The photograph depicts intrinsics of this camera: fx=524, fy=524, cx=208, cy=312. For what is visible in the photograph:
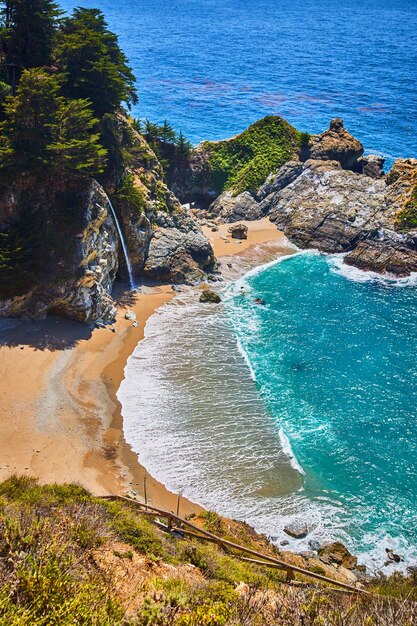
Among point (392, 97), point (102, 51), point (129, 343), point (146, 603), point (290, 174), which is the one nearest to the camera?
point (146, 603)

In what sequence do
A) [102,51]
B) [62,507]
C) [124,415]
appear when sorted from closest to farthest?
[62,507] < [124,415] < [102,51]

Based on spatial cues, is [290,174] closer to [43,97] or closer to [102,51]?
[102,51]

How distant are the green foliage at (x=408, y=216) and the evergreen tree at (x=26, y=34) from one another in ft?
118

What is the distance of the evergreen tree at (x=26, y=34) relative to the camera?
3891cm

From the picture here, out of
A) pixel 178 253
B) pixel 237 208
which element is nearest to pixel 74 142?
pixel 178 253

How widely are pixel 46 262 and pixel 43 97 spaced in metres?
10.8

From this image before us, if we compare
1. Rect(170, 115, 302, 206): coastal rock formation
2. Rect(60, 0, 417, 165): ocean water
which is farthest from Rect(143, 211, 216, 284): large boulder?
Rect(60, 0, 417, 165): ocean water

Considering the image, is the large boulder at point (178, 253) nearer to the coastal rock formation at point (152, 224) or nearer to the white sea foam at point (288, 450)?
the coastal rock formation at point (152, 224)

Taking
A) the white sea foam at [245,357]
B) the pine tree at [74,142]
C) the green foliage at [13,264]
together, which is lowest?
the white sea foam at [245,357]

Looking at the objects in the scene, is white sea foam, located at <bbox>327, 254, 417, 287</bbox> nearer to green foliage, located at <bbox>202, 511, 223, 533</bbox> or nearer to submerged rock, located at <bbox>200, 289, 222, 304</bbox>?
submerged rock, located at <bbox>200, 289, 222, 304</bbox>

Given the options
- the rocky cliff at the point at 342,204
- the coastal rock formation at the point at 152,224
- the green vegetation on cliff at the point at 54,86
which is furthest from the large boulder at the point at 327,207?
the green vegetation on cliff at the point at 54,86

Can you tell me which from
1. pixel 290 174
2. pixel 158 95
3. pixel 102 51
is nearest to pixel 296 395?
pixel 102 51

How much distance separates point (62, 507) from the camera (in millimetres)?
17406

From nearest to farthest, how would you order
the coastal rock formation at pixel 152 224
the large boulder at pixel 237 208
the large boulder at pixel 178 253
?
the coastal rock formation at pixel 152 224
the large boulder at pixel 178 253
the large boulder at pixel 237 208
